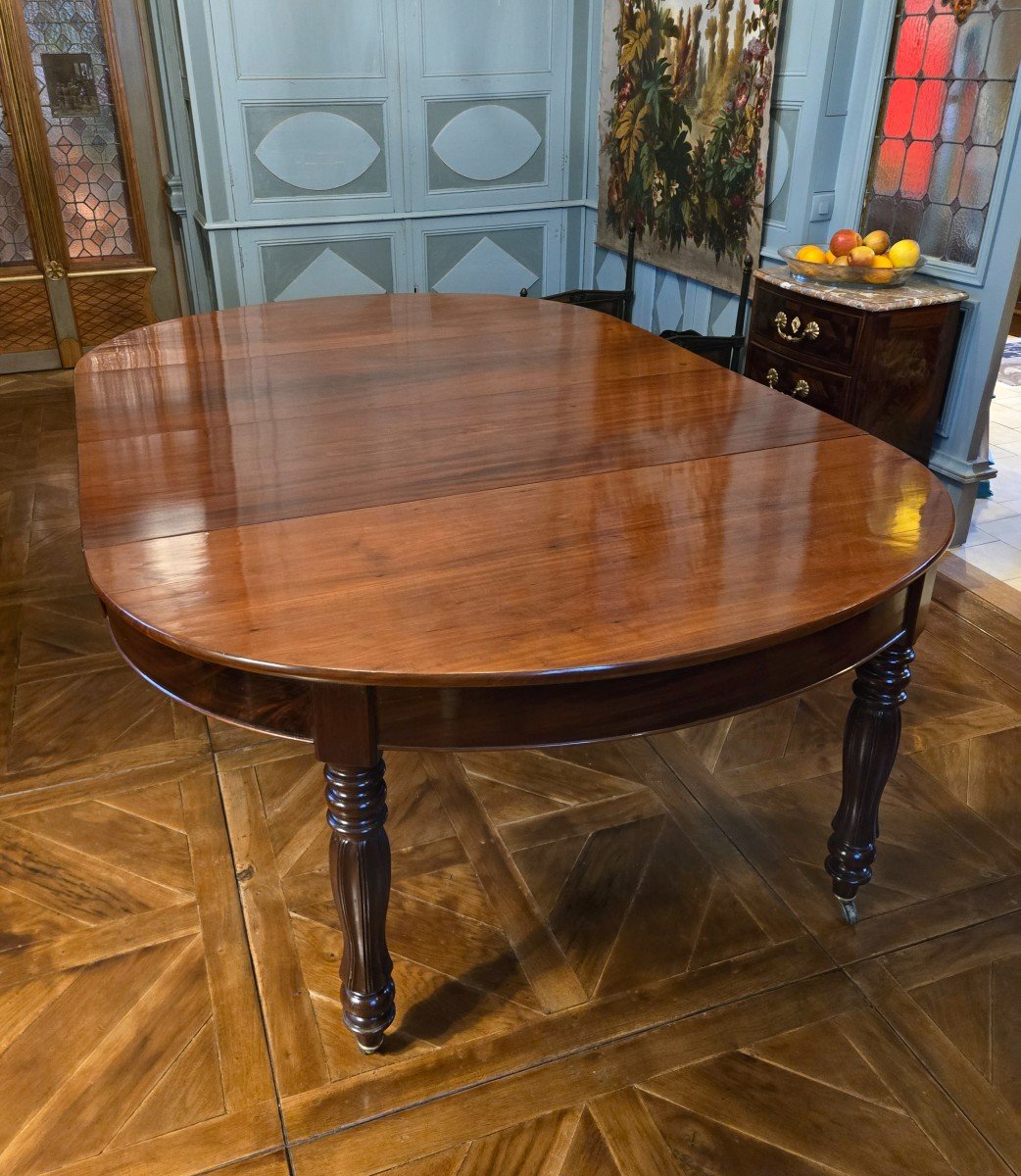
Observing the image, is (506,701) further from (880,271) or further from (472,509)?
(880,271)

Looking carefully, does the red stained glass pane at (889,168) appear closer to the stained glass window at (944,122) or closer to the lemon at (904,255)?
the stained glass window at (944,122)

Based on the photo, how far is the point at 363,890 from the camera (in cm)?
151

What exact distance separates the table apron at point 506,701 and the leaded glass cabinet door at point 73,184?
15.7ft

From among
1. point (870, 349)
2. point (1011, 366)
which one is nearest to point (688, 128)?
point (870, 349)

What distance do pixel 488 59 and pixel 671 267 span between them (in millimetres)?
1465

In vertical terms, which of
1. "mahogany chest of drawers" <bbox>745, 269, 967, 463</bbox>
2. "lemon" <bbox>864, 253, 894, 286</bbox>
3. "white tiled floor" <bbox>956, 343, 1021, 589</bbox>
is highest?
"lemon" <bbox>864, 253, 894, 286</bbox>

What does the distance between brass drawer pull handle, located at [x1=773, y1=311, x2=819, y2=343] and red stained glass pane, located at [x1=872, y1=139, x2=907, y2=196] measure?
0.58m

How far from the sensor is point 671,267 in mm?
4551

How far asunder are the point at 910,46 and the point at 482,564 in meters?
2.83

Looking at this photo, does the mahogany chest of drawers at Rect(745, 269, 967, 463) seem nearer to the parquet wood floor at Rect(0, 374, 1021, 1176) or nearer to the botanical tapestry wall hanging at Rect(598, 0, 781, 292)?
the botanical tapestry wall hanging at Rect(598, 0, 781, 292)

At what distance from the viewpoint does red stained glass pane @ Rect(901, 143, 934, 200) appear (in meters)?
3.26

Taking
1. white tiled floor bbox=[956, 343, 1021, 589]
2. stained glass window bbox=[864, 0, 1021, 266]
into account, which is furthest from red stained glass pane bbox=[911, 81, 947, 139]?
white tiled floor bbox=[956, 343, 1021, 589]

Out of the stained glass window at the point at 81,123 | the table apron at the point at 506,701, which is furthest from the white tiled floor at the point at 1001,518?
the stained glass window at the point at 81,123

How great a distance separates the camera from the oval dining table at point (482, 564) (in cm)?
127
